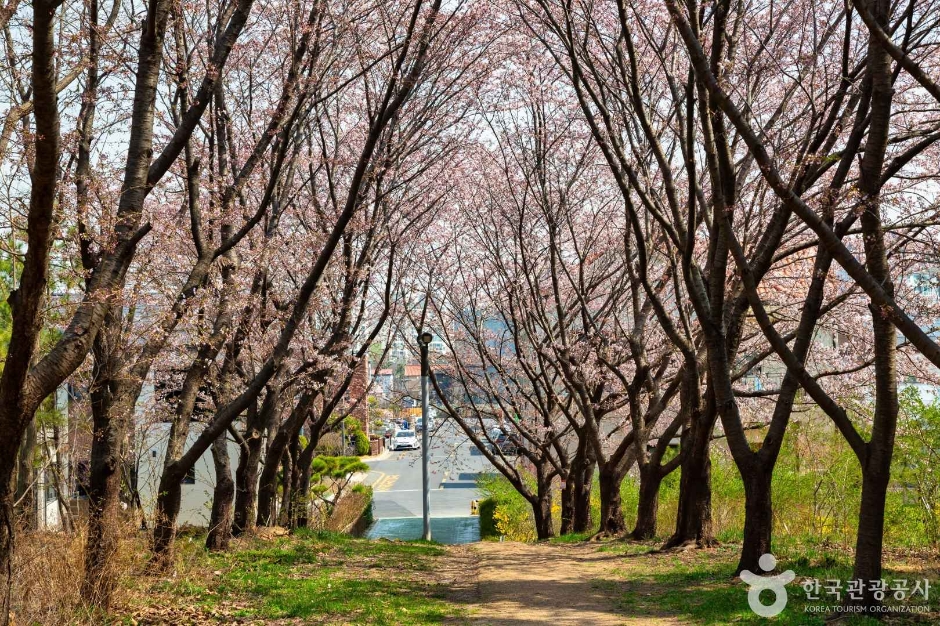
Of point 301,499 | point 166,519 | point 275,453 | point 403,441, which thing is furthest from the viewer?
point 403,441

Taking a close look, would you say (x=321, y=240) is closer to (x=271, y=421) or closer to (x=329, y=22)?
(x=271, y=421)

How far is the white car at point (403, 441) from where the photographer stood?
55.2m

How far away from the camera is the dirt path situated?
22.1 ft

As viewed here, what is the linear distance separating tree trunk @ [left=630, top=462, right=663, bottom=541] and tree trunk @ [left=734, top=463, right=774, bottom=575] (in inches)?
163

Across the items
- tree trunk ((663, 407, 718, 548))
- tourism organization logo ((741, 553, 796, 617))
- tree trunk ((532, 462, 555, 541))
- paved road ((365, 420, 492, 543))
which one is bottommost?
paved road ((365, 420, 492, 543))

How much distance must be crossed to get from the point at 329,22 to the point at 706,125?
3979 millimetres

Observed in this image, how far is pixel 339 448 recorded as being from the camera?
113 ft

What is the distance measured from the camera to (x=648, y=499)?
12086 millimetres

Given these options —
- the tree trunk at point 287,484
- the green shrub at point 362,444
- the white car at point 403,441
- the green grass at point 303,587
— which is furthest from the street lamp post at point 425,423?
the white car at point 403,441

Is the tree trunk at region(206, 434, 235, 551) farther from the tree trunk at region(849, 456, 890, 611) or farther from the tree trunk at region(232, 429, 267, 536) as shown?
the tree trunk at region(849, 456, 890, 611)

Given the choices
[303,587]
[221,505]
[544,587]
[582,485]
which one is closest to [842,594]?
[544,587]

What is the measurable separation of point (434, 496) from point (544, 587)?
2622cm

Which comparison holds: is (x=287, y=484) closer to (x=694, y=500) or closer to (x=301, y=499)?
(x=301, y=499)

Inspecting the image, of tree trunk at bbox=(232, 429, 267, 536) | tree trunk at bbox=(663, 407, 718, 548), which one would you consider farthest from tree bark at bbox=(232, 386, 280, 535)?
tree trunk at bbox=(663, 407, 718, 548)
